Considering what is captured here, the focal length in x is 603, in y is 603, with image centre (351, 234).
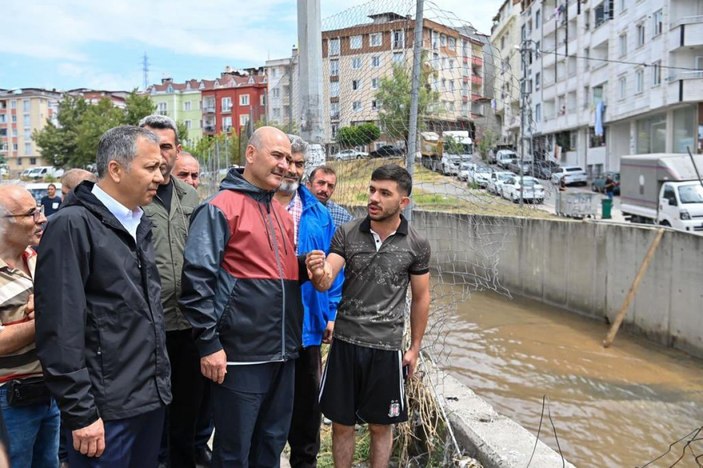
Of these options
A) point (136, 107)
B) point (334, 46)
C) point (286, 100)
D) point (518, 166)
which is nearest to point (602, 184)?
point (518, 166)

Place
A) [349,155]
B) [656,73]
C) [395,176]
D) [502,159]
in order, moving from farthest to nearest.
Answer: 1. [656,73]
2. [502,159]
3. [349,155]
4. [395,176]

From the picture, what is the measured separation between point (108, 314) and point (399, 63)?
3.23 meters

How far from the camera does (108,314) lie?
2320 millimetres

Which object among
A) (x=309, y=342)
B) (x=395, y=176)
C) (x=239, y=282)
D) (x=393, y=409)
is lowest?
(x=393, y=409)

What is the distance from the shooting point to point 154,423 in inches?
99.9

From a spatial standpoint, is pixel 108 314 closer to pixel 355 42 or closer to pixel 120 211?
pixel 120 211

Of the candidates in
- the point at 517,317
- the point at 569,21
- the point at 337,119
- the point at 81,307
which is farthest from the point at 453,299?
the point at 569,21

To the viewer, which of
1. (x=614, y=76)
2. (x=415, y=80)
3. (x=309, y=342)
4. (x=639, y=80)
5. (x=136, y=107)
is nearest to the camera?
(x=309, y=342)

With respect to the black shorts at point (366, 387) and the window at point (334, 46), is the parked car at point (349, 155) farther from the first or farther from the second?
the black shorts at point (366, 387)

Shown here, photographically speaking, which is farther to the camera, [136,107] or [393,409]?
[136,107]

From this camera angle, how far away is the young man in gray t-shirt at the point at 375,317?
323 centimetres

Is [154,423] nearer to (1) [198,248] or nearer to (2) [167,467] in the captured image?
(1) [198,248]

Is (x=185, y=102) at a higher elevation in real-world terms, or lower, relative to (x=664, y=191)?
higher

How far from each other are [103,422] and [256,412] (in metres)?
0.77
